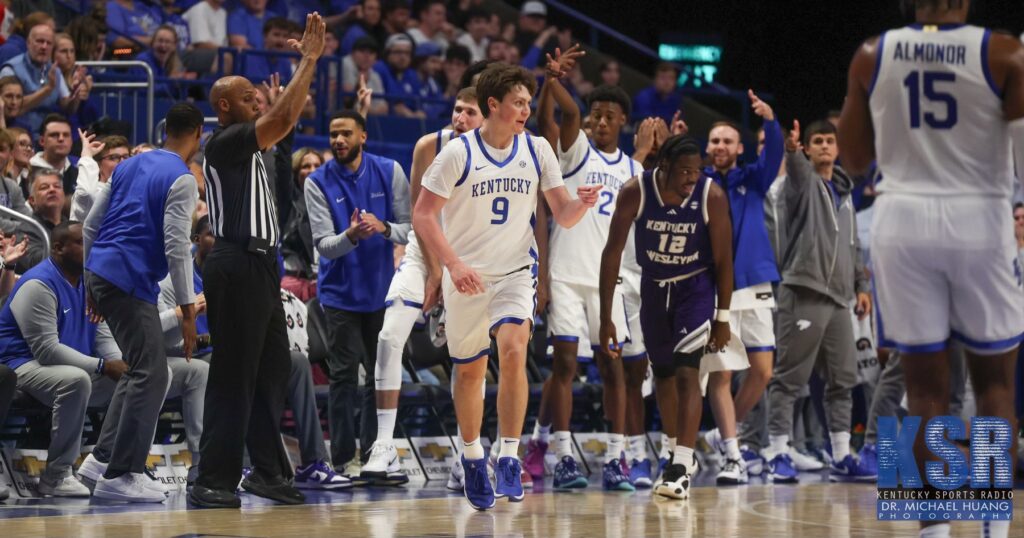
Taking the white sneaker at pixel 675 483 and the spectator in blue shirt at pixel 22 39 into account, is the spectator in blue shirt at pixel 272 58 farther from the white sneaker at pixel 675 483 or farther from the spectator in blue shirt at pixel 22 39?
the white sneaker at pixel 675 483

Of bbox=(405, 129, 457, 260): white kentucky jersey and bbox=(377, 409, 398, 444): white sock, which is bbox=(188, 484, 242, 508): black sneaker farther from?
bbox=(405, 129, 457, 260): white kentucky jersey

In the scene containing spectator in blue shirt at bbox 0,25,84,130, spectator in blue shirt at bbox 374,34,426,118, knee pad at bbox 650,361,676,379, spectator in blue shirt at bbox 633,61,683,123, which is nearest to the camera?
knee pad at bbox 650,361,676,379

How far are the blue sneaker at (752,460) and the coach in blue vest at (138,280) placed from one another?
13.8ft

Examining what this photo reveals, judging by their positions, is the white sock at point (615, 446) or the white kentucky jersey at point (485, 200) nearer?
Result: the white kentucky jersey at point (485, 200)

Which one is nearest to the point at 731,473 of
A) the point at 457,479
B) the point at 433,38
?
the point at 457,479

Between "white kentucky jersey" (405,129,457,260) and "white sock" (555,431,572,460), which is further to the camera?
"white sock" (555,431,572,460)

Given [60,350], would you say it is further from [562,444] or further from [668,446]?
[668,446]

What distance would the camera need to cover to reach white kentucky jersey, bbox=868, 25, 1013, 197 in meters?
5.04

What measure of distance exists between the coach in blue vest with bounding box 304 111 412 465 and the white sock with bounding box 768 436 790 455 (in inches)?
109

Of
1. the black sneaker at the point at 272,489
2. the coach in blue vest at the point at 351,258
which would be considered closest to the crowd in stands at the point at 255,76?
the coach in blue vest at the point at 351,258

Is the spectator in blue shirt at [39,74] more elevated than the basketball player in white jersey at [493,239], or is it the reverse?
the spectator in blue shirt at [39,74]

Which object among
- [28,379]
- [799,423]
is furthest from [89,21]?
[799,423]

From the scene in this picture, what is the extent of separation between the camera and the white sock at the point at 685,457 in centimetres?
820

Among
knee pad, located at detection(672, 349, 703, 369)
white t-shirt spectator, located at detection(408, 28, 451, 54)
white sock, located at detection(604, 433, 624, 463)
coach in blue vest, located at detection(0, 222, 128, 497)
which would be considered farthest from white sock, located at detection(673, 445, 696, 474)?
white t-shirt spectator, located at detection(408, 28, 451, 54)
